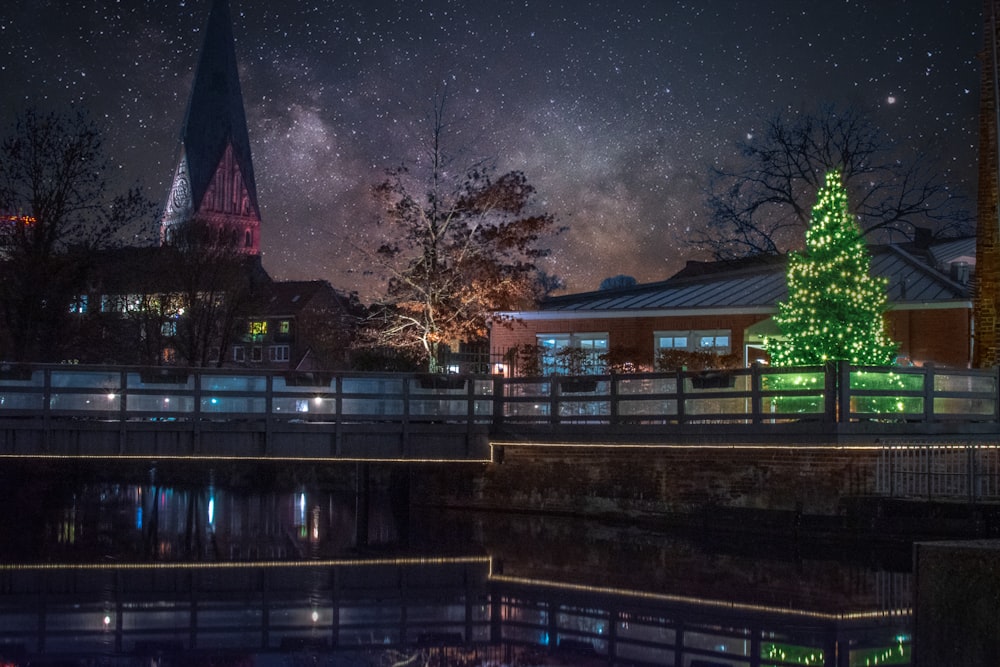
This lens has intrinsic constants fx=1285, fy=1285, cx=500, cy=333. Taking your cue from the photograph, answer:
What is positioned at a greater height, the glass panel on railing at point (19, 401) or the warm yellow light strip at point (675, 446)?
the glass panel on railing at point (19, 401)

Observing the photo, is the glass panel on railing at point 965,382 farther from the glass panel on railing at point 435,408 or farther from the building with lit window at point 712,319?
the glass panel on railing at point 435,408

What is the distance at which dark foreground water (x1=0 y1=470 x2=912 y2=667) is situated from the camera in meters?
12.1

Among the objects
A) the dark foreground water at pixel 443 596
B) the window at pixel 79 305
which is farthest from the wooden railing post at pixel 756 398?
the window at pixel 79 305

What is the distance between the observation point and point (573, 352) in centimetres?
3722

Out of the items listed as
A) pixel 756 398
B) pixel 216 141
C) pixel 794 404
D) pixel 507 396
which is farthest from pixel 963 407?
pixel 216 141

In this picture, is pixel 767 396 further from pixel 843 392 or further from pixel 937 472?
pixel 937 472

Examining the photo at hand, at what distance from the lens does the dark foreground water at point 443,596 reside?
12.1 metres

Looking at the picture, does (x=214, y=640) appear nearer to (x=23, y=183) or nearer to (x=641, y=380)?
(x=641, y=380)

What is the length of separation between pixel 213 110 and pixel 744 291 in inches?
4437

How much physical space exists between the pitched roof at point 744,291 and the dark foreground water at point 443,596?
40.2ft

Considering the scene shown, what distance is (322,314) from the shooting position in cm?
9712

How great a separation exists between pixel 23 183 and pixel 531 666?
3221 cm

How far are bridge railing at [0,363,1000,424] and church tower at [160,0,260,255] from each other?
356 ft

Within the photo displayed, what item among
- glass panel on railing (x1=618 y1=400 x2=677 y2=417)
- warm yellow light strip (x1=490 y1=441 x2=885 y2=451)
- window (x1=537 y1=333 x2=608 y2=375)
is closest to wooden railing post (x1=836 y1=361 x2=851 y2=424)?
warm yellow light strip (x1=490 y1=441 x2=885 y2=451)
